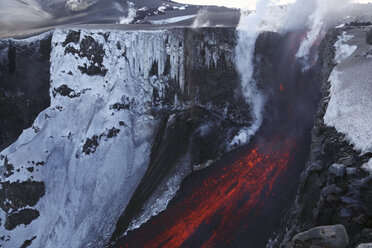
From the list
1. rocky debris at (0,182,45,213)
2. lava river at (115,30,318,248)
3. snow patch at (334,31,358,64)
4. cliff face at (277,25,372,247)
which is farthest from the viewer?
snow patch at (334,31,358,64)

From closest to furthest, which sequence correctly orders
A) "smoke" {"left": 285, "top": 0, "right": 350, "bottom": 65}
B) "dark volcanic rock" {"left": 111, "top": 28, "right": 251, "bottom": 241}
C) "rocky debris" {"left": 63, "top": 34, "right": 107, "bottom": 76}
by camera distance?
"rocky debris" {"left": 63, "top": 34, "right": 107, "bottom": 76}
"dark volcanic rock" {"left": 111, "top": 28, "right": 251, "bottom": 241}
"smoke" {"left": 285, "top": 0, "right": 350, "bottom": 65}

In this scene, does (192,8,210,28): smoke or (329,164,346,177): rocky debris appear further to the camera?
(192,8,210,28): smoke

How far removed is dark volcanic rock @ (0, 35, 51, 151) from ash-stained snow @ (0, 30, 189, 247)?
114cm

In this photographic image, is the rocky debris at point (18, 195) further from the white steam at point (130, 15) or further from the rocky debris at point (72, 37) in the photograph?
the white steam at point (130, 15)

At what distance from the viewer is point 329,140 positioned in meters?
14.3

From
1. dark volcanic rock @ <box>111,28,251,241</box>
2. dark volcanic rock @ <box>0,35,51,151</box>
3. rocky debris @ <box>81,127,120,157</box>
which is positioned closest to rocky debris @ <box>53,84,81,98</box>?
dark volcanic rock @ <box>0,35,51,151</box>

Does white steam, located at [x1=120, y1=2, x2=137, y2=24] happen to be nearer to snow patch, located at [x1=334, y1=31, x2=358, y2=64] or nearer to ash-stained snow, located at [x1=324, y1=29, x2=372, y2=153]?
snow patch, located at [x1=334, y1=31, x2=358, y2=64]

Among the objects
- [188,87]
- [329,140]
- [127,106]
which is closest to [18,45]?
[127,106]

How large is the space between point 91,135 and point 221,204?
1396cm

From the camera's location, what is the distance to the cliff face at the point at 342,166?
9789 mm

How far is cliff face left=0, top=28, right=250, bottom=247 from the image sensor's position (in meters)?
21.4

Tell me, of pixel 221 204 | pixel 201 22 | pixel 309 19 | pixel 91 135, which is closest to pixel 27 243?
pixel 91 135

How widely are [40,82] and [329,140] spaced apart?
2563 centimetres

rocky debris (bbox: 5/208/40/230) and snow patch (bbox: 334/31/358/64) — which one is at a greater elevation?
snow patch (bbox: 334/31/358/64)
